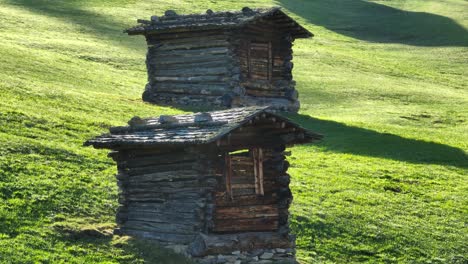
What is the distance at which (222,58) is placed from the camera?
148ft

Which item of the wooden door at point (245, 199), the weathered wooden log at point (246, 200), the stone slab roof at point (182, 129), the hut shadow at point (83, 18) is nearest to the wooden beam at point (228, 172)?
the wooden door at point (245, 199)

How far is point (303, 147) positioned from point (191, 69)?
903 cm

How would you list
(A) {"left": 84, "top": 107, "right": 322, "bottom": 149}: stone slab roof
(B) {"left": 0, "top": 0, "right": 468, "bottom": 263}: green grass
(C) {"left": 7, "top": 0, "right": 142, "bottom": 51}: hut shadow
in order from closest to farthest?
(A) {"left": 84, "top": 107, "right": 322, "bottom": 149}: stone slab roof → (B) {"left": 0, "top": 0, "right": 468, "bottom": 263}: green grass → (C) {"left": 7, "top": 0, "right": 142, "bottom": 51}: hut shadow

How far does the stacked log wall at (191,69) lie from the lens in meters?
44.8

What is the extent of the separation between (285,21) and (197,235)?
2368cm

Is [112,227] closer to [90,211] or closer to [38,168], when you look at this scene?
[90,211]

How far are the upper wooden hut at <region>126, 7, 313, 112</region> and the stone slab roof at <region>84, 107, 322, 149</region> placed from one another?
1896 cm

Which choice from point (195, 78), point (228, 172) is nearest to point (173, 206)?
point (228, 172)

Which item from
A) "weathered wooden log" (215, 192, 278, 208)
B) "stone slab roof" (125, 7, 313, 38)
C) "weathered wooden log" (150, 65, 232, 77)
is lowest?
"weathered wooden log" (215, 192, 278, 208)

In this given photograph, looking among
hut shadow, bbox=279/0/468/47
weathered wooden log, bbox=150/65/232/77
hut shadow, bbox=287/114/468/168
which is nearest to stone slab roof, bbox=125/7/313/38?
weathered wooden log, bbox=150/65/232/77

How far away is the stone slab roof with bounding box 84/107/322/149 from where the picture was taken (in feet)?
75.6

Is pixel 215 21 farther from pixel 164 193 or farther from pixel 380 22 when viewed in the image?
pixel 380 22

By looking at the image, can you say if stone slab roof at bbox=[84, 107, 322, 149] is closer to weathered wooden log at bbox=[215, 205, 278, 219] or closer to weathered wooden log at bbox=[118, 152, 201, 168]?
weathered wooden log at bbox=[118, 152, 201, 168]

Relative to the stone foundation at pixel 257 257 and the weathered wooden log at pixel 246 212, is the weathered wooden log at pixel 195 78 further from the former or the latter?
the stone foundation at pixel 257 257
